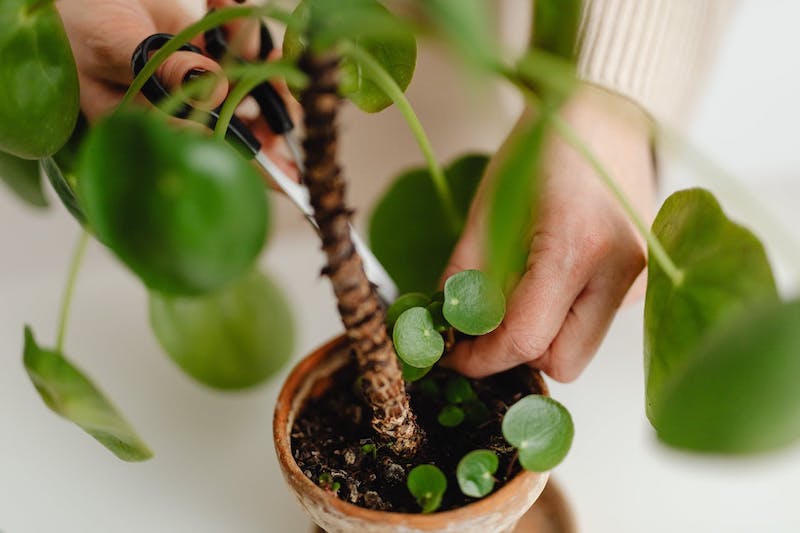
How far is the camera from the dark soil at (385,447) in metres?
0.47

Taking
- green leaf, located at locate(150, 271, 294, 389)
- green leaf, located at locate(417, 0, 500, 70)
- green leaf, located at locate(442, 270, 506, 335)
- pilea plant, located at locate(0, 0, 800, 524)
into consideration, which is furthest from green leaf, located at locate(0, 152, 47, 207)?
green leaf, located at locate(417, 0, 500, 70)

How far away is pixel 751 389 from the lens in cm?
29

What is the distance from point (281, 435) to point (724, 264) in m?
0.26

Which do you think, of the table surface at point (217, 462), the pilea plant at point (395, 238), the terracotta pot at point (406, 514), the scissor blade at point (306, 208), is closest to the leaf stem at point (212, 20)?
the pilea plant at point (395, 238)

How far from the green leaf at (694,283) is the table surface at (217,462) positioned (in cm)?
22

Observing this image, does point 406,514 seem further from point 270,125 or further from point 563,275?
point 270,125

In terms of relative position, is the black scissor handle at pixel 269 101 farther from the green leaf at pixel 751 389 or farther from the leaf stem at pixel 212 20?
the green leaf at pixel 751 389

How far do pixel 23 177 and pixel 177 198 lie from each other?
35 centimetres

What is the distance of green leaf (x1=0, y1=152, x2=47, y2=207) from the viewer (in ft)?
1.90

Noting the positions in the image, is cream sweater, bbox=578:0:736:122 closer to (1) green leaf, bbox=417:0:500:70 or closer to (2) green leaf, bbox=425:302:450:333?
(2) green leaf, bbox=425:302:450:333

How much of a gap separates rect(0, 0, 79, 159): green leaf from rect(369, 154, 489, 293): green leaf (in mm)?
262

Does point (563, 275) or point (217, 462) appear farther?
point (217, 462)

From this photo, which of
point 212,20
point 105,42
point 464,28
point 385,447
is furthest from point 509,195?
point 105,42

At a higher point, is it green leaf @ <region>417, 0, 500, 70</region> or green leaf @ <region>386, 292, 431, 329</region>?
green leaf @ <region>417, 0, 500, 70</region>
